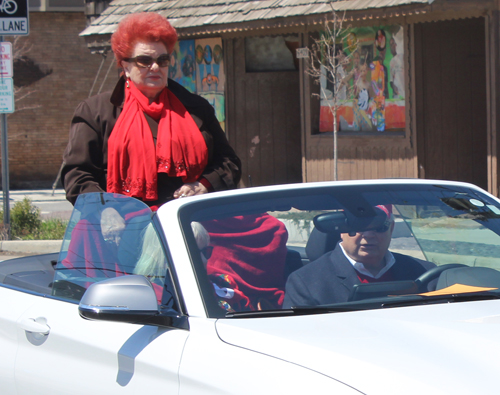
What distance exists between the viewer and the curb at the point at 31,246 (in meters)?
9.89

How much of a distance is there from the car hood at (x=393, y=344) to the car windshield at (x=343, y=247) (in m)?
0.13

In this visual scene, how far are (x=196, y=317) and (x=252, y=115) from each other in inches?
456

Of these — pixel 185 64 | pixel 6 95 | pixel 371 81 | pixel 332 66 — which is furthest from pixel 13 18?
pixel 371 81

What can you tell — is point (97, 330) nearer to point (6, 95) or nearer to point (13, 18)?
point (6, 95)

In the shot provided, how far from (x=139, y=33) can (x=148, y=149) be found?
0.62 metres

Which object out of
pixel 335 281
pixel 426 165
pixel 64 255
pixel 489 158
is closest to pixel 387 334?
pixel 335 281

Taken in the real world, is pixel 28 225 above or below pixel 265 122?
below

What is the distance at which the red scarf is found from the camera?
12.5ft

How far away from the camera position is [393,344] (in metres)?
2.08

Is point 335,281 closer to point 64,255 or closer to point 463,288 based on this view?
point 463,288

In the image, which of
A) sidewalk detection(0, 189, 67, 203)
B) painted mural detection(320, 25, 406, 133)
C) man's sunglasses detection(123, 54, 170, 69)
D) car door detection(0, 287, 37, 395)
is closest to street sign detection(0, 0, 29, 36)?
painted mural detection(320, 25, 406, 133)

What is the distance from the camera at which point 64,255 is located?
3.12 m

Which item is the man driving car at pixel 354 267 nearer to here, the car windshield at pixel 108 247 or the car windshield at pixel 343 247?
the car windshield at pixel 343 247

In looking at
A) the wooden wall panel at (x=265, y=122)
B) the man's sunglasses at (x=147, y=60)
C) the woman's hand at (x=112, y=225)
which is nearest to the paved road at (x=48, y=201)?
the wooden wall panel at (x=265, y=122)
